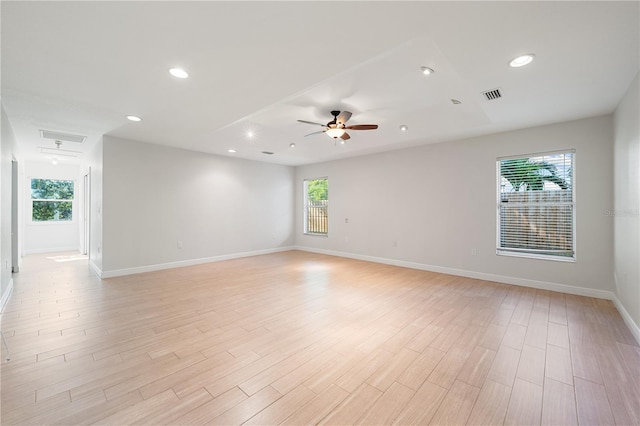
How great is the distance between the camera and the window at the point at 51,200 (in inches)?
295

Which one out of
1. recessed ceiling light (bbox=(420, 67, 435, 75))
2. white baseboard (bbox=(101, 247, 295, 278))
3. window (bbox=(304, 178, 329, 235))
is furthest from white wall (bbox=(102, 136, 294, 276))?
recessed ceiling light (bbox=(420, 67, 435, 75))

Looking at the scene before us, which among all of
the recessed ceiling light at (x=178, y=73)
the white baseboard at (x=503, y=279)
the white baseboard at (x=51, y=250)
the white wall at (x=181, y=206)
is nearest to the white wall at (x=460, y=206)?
the white baseboard at (x=503, y=279)

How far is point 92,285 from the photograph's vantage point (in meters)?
4.39

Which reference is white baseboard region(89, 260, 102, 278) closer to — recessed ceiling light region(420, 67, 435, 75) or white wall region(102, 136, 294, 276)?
white wall region(102, 136, 294, 276)

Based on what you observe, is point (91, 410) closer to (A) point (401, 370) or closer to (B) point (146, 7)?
(A) point (401, 370)

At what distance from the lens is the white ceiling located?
5.92 feet

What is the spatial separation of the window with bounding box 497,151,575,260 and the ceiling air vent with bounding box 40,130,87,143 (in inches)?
295

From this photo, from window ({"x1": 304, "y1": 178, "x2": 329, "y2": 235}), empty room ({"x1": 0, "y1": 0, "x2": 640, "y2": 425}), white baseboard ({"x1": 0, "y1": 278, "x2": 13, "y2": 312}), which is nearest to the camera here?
empty room ({"x1": 0, "y1": 0, "x2": 640, "y2": 425})

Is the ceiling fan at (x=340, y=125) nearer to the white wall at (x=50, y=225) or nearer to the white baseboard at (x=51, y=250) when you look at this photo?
the white wall at (x=50, y=225)

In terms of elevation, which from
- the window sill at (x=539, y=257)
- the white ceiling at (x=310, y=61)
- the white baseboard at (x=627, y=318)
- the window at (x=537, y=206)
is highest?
the white ceiling at (x=310, y=61)

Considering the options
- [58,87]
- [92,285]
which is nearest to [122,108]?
[58,87]

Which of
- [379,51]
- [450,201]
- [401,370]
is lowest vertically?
[401,370]

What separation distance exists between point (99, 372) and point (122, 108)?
3.09 metres

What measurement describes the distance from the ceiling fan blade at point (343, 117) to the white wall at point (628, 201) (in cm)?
288
